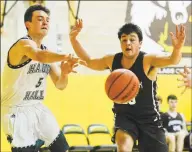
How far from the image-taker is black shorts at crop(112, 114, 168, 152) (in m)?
5.12

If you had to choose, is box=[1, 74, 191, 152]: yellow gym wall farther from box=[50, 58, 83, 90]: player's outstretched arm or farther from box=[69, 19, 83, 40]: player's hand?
box=[50, 58, 83, 90]: player's outstretched arm

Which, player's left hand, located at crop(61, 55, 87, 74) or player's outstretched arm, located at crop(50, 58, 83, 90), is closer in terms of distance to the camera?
player's left hand, located at crop(61, 55, 87, 74)

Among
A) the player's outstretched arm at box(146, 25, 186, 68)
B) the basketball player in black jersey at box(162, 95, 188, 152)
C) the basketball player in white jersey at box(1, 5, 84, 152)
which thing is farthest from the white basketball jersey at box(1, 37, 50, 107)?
the basketball player in black jersey at box(162, 95, 188, 152)

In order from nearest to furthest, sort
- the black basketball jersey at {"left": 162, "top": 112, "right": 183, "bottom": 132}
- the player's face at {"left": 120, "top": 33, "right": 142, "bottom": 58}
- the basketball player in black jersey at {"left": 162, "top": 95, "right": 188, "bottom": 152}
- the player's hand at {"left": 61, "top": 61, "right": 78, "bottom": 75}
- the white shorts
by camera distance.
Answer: the player's hand at {"left": 61, "top": 61, "right": 78, "bottom": 75} → the white shorts → the player's face at {"left": 120, "top": 33, "right": 142, "bottom": 58} → the basketball player in black jersey at {"left": 162, "top": 95, "right": 188, "bottom": 152} → the black basketball jersey at {"left": 162, "top": 112, "right": 183, "bottom": 132}

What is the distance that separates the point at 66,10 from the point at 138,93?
5.99m

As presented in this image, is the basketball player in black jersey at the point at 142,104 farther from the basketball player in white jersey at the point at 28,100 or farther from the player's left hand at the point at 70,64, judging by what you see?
the player's left hand at the point at 70,64

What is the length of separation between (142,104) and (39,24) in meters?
1.55

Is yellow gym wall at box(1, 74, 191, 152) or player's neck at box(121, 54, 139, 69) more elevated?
player's neck at box(121, 54, 139, 69)

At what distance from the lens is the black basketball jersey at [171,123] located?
10.1 m

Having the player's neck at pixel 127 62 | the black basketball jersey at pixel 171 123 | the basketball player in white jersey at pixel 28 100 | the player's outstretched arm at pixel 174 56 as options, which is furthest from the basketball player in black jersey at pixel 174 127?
the basketball player in white jersey at pixel 28 100

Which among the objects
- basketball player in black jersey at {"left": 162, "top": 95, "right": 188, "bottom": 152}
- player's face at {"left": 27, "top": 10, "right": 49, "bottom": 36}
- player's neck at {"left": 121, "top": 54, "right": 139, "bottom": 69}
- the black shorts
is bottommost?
basketball player in black jersey at {"left": 162, "top": 95, "right": 188, "bottom": 152}

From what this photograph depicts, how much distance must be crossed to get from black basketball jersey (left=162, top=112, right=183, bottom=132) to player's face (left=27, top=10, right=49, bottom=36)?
5610 mm

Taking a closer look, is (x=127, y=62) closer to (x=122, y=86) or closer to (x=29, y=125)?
(x=122, y=86)

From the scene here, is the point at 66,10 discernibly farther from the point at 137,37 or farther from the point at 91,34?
the point at 137,37
